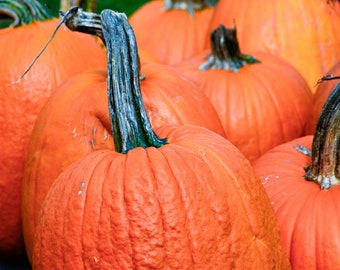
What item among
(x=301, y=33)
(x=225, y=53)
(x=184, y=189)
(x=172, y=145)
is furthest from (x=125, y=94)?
(x=301, y=33)

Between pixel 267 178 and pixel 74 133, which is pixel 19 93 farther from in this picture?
pixel 267 178

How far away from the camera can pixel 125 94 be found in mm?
1494

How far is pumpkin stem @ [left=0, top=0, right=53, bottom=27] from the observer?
7.82ft

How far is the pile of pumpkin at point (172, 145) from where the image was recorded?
136 cm

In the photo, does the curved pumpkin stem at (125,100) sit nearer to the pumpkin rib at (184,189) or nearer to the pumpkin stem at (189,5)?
the pumpkin rib at (184,189)

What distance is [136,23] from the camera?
132 inches

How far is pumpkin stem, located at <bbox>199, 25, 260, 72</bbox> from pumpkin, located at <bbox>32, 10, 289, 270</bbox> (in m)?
0.99

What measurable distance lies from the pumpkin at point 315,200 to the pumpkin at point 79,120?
316 millimetres

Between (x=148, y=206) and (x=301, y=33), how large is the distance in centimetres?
165

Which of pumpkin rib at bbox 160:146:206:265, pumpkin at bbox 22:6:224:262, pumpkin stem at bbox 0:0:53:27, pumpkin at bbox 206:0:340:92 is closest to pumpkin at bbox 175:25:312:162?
pumpkin at bbox 206:0:340:92

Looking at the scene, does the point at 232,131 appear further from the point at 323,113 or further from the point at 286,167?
the point at 323,113

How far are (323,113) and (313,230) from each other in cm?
30

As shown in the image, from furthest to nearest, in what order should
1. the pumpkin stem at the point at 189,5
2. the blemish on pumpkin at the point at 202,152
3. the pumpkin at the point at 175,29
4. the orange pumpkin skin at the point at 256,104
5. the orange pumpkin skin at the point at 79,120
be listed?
the pumpkin stem at the point at 189,5 → the pumpkin at the point at 175,29 → the orange pumpkin skin at the point at 256,104 → the orange pumpkin skin at the point at 79,120 → the blemish on pumpkin at the point at 202,152

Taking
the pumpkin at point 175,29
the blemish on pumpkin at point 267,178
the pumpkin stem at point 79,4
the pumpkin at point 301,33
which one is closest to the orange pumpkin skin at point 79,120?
the blemish on pumpkin at point 267,178
